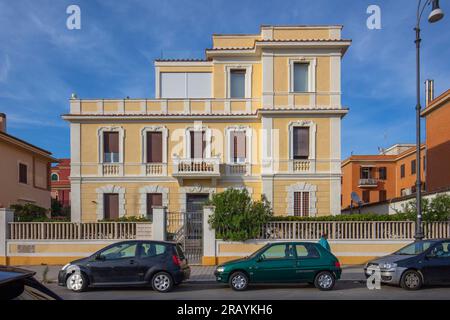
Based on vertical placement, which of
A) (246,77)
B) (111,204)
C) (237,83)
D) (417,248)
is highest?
(246,77)

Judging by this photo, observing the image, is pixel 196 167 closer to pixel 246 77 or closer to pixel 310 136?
pixel 246 77

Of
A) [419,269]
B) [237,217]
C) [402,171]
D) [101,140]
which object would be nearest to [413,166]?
[402,171]

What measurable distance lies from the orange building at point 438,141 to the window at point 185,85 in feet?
57.6

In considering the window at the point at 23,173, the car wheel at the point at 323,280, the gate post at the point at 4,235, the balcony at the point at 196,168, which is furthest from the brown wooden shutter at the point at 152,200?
the car wheel at the point at 323,280

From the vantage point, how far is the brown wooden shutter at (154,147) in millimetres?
24922

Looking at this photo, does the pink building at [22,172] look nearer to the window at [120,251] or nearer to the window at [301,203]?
the window at [120,251]

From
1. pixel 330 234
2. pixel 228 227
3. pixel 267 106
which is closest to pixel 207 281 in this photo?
pixel 228 227

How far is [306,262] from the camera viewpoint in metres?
11.7

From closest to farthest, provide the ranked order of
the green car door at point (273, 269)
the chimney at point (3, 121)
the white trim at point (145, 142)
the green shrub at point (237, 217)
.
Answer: the green car door at point (273, 269) < the green shrub at point (237, 217) < the white trim at point (145, 142) < the chimney at point (3, 121)

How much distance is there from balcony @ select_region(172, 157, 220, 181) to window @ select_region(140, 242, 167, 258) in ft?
39.0

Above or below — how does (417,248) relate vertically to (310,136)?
below

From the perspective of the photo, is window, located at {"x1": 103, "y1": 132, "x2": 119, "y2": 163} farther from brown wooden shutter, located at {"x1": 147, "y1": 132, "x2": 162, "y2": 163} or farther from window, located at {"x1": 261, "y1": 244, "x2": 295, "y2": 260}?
window, located at {"x1": 261, "y1": 244, "x2": 295, "y2": 260}

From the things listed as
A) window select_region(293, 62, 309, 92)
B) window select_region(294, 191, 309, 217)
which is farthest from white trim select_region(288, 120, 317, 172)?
window select_region(293, 62, 309, 92)

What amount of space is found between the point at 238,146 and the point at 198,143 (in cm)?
241
